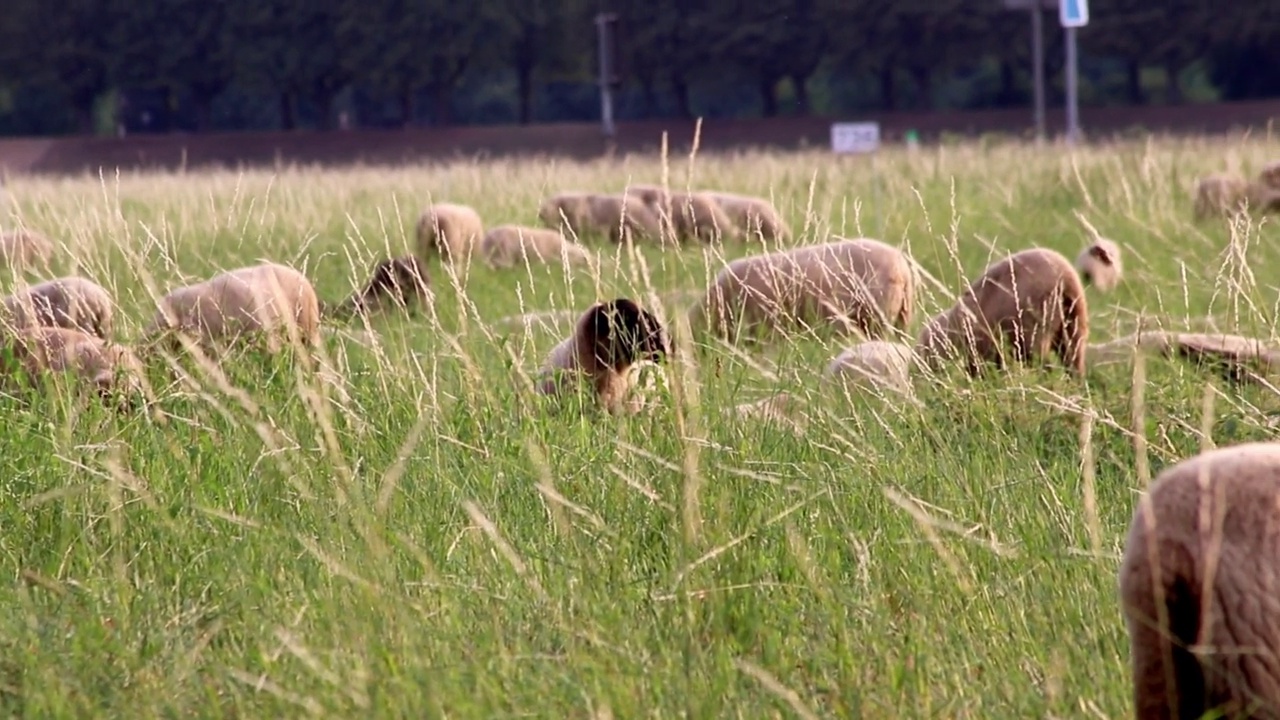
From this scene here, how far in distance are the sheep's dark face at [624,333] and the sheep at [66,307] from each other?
1.63m

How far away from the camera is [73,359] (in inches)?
214

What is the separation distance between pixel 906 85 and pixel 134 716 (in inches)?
2069

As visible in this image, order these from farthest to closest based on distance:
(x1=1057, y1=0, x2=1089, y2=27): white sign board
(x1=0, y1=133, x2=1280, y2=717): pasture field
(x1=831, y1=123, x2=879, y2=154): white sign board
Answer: (x1=1057, y1=0, x2=1089, y2=27): white sign board, (x1=831, y1=123, x2=879, y2=154): white sign board, (x1=0, y1=133, x2=1280, y2=717): pasture field

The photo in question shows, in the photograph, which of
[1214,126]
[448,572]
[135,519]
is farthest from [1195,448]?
[1214,126]

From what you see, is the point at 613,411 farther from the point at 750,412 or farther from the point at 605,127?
the point at 605,127

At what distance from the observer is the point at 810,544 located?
3709 mm

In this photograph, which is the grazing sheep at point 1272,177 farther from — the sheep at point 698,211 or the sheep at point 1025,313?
the sheep at point 1025,313

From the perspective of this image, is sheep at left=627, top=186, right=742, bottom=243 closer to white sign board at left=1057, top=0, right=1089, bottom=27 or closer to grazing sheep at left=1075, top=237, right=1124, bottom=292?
grazing sheep at left=1075, top=237, right=1124, bottom=292

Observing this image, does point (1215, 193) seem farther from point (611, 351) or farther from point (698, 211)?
point (611, 351)

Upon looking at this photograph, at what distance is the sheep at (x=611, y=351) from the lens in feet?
16.2

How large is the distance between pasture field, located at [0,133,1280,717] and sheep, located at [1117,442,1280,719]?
32 centimetres

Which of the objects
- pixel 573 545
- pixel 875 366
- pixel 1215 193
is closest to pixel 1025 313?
pixel 875 366

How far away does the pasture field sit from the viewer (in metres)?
2.91

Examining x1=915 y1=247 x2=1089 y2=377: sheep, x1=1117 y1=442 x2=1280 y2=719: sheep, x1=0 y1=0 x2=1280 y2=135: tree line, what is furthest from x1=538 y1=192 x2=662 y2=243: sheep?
x1=0 y1=0 x2=1280 y2=135: tree line
